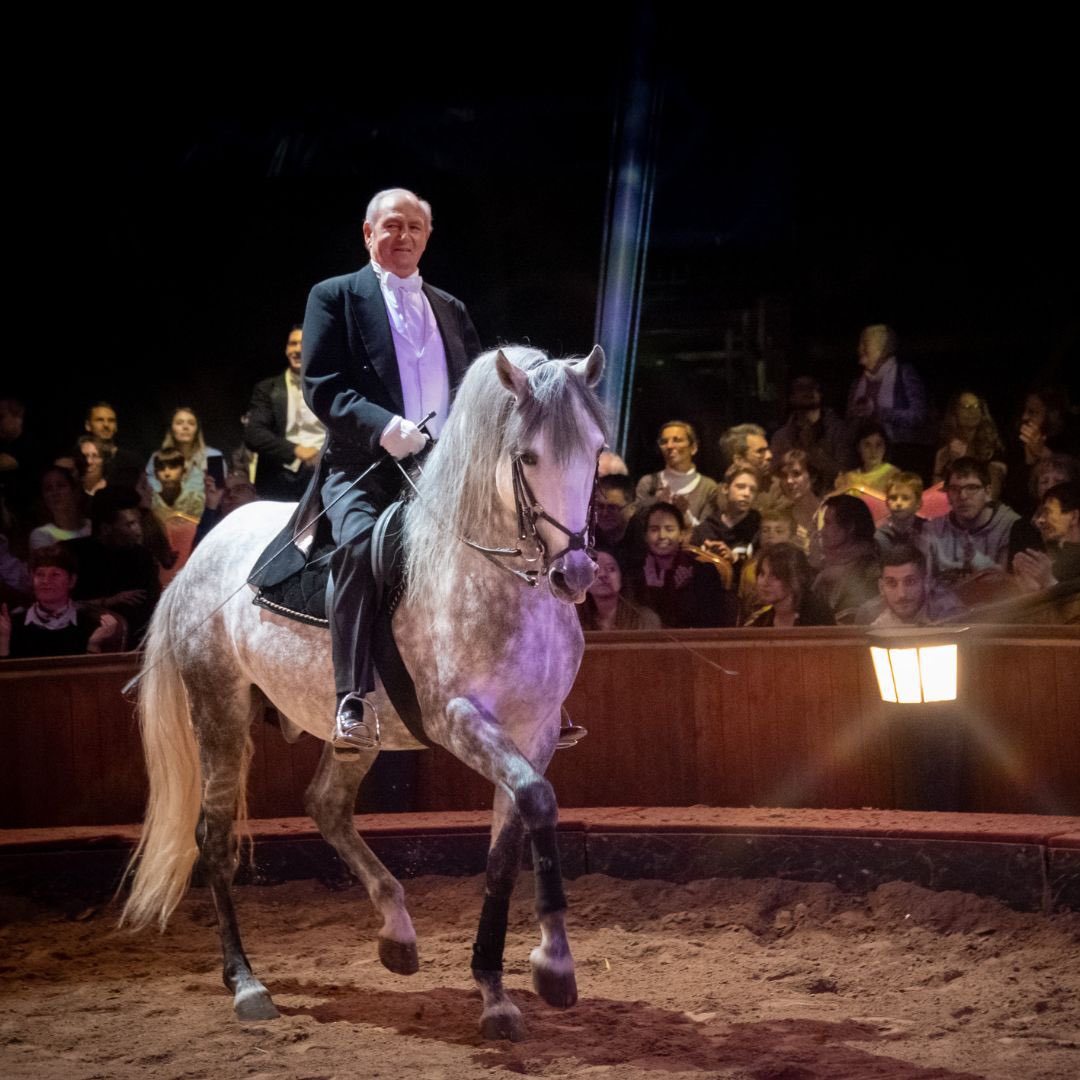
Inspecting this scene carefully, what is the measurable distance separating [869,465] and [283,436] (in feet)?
11.5

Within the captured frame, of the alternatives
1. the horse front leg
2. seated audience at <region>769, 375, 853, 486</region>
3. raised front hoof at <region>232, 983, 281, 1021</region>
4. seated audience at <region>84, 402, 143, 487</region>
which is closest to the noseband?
the horse front leg

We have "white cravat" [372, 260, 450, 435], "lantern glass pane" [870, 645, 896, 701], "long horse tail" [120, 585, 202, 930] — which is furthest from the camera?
"lantern glass pane" [870, 645, 896, 701]

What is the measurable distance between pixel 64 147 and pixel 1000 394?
25.0 feet

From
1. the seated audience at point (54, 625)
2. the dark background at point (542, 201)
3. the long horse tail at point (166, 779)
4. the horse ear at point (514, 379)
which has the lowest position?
the long horse tail at point (166, 779)

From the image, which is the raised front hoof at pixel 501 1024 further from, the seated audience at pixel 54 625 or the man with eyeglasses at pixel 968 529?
the seated audience at pixel 54 625

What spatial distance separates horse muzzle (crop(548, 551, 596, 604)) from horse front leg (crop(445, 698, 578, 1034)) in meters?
0.54

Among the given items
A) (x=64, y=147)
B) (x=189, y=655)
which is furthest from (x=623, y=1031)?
(x=64, y=147)

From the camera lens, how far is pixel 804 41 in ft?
37.0

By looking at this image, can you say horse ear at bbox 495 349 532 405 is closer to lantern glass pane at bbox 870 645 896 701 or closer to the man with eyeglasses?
lantern glass pane at bbox 870 645 896 701

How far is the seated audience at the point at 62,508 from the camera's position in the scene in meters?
8.82

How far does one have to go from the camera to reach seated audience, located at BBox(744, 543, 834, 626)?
7.23 meters

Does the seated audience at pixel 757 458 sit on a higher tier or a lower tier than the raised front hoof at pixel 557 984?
higher

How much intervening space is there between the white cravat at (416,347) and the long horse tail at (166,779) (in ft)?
4.88

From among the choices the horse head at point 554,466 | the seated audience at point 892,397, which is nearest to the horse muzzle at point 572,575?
the horse head at point 554,466
